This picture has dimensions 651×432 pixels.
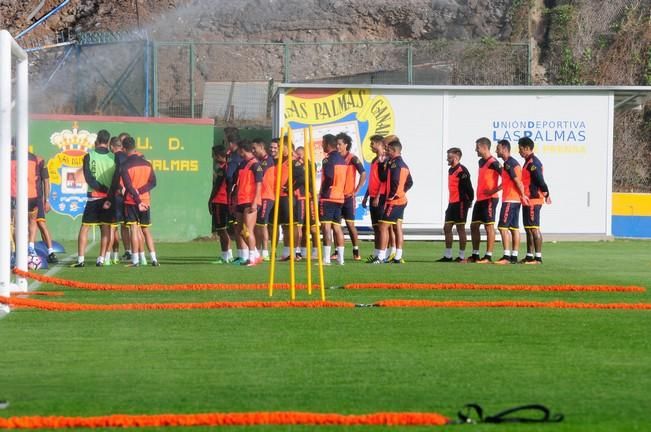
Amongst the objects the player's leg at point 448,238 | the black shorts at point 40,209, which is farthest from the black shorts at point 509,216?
the black shorts at point 40,209

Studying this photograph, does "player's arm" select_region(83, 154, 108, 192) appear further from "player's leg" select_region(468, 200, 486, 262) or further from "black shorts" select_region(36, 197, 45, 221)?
"player's leg" select_region(468, 200, 486, 262)

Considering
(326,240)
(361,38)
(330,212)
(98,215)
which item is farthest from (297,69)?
(98,215)

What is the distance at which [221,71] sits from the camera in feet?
135

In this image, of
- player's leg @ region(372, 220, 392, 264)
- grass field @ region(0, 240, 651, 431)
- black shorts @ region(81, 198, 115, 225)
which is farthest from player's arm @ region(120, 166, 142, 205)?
grass field @ region(0, 240, 651, 431)

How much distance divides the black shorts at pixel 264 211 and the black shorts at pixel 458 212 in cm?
328

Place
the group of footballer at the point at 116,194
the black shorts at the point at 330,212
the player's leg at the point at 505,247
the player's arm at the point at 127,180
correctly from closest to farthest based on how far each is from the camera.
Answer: the player's arm at the point at 127,180
the group of footballer at the point at 116,194
the black shorts at the point at 330,212
the player's leg at the point at 505,247

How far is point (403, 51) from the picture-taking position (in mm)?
42688

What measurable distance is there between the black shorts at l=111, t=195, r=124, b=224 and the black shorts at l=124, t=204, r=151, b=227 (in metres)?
0.17

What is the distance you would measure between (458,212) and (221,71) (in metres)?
20.3

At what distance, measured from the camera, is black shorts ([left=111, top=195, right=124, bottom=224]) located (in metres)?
20.2

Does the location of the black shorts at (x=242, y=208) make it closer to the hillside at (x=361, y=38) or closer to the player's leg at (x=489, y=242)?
the player's leg at (x=489, y=242)

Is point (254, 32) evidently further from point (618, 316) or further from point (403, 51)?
point (618, 316)

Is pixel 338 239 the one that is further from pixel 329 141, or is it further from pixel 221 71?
pixel 221 71

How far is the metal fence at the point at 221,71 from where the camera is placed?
116ft
